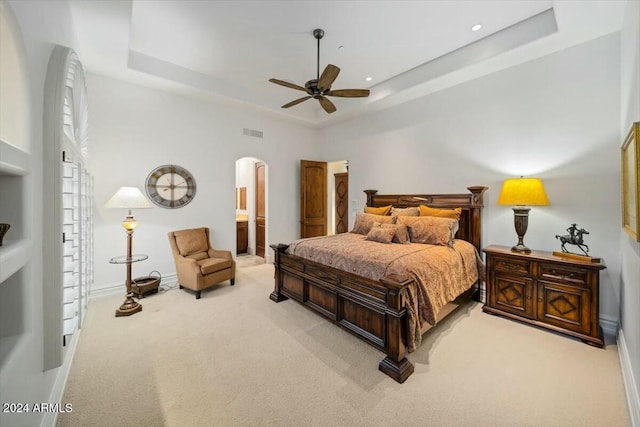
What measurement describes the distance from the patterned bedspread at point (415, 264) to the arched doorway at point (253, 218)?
2744mm

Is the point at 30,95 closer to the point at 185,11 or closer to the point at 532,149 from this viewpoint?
the point at 185,11

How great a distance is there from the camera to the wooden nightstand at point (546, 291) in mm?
2502

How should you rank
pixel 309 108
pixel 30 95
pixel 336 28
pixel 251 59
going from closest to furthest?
1. pixel 30 95
2. pixel 336 28
3. pixel 251 59
4. pixel 309 108

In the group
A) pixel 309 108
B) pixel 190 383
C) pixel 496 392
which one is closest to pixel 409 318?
pixel 496 392

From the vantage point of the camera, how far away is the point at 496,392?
1905 mm

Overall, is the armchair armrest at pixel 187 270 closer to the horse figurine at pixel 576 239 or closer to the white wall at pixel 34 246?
the white wall at pixel 34 246

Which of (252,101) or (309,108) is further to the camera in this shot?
(309,108)

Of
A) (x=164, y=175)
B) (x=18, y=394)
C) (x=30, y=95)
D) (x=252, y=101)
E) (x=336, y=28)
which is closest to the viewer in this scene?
(x=18, y=394)

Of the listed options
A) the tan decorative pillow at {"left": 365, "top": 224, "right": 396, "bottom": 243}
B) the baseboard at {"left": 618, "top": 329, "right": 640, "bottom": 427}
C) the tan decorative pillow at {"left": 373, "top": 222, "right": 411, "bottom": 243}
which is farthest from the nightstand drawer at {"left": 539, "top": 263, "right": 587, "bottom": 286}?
the tan decorative pillow at {"left": 365, "top": 224, "right": 396, "bottom": 243}

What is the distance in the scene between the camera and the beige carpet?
5.60 feet

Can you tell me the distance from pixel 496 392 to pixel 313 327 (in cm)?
170

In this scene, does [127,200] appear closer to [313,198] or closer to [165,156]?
[165,156]

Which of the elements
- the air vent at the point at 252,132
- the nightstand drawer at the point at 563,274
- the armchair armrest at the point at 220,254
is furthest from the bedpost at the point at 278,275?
the nightstand drawer at the point at 563,274

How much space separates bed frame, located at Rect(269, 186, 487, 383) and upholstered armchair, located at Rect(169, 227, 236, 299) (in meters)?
0.96
